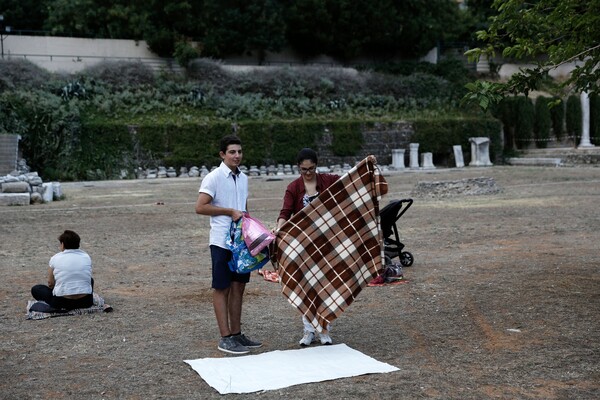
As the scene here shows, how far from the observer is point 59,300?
26.0 ft

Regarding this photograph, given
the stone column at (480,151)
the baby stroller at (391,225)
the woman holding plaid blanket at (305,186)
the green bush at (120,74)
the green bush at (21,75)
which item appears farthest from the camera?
the stone column at (480,151)

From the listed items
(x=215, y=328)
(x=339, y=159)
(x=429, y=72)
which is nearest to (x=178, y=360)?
(x=215, y=328)

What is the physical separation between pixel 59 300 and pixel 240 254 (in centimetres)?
262

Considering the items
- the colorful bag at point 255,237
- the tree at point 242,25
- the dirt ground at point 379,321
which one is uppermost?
the tree at point 242,25

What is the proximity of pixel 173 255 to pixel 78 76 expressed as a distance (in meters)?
31.0

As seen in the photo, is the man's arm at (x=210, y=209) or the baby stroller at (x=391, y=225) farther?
the baby stroller at (x=391, y=225)

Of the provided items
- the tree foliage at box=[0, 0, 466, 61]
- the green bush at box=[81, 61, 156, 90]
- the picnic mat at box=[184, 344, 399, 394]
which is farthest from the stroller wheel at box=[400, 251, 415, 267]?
the tree foliage at box=[0, 0, 466, 61]

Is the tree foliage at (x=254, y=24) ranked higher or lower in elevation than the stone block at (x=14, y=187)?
Result: higher

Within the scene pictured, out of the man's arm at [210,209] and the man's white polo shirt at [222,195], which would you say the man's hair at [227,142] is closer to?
the man's white polo shirt at [222,195]

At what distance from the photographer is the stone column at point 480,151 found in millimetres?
41969

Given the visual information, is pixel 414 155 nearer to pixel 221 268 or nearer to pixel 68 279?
pixel 68 279

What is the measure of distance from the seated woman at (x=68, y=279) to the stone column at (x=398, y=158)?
110 feet

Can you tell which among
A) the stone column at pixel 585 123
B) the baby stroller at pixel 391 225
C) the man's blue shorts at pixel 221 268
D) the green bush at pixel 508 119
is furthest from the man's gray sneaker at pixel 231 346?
A: the stone column at pixel 585 123

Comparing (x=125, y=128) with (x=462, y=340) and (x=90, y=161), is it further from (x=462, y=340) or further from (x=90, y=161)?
(x=462, y=340)
